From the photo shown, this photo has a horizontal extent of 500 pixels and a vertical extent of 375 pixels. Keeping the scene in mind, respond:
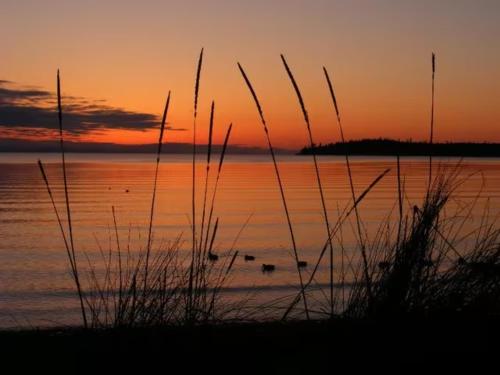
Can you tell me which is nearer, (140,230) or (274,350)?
(274,350)

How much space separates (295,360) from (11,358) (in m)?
1.26

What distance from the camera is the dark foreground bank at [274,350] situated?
2705 mm

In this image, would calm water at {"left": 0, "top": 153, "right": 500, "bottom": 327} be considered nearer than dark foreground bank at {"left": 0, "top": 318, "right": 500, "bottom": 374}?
No

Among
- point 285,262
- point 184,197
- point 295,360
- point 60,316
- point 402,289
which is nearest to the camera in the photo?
point 295,360

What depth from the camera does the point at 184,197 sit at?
1970 centimetres

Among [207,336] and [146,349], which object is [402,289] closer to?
[207,336]

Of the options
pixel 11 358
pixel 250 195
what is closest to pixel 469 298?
pixel 11 358

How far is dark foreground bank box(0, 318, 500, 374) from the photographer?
271 centimetres

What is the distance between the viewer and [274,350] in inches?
117

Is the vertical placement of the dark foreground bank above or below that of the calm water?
above

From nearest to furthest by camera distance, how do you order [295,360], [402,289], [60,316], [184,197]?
[295,360] → [402,289] → [60,316] → [184,197]

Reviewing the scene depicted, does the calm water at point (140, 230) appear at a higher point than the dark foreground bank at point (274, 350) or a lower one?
lower

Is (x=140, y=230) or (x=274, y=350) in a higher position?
(x=274, y=350)

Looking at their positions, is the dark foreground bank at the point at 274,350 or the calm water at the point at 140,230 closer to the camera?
the dark foreground bank at the point at 274,350
